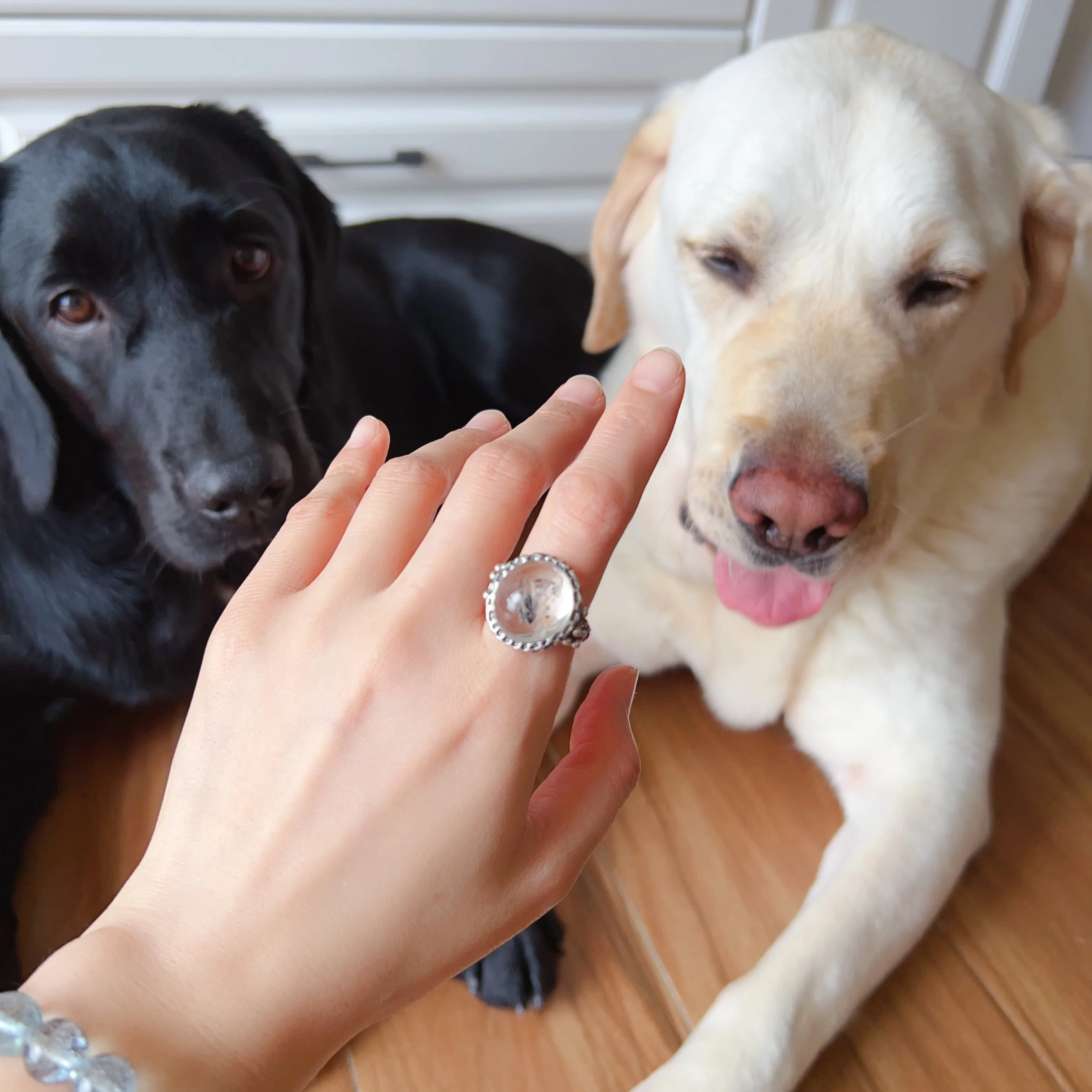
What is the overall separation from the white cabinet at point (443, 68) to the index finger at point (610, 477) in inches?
54.1

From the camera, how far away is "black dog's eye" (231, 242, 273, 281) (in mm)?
988

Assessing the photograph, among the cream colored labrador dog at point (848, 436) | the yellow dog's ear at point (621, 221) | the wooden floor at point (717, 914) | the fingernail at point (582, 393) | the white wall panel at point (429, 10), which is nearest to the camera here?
the fingernail at point (582, 393)

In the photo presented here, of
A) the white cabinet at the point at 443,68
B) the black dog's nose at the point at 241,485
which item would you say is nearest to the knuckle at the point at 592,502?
the black dog's nose at the point at 241,485

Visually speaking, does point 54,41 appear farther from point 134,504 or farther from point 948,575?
point 948,575

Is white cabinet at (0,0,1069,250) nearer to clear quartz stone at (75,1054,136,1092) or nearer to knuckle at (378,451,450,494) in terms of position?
knuckle at (378,451,450,494)

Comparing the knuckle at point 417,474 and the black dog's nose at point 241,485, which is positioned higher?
the knuckle at point 417,474

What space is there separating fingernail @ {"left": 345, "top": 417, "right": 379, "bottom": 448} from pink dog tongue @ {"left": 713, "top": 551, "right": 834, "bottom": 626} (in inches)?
15.2

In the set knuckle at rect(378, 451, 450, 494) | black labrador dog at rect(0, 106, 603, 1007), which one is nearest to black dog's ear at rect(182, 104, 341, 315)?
black labrador dog at rect(0, 106, 603, 1007)

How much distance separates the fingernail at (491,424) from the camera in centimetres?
66

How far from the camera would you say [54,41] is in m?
1.47

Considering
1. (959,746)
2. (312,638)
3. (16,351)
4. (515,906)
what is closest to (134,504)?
(16,351)

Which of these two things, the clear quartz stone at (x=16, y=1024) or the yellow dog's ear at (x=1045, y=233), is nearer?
the clear quartz stone at (x=16, y=1024)

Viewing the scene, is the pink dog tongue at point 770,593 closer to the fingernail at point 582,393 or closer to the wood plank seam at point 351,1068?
the fingernail at point 582,393

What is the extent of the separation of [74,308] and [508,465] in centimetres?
62
